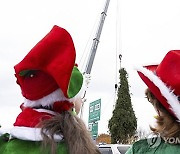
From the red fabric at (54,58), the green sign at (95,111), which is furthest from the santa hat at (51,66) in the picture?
the green sign at (95,111)

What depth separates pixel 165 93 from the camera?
7.76 feet

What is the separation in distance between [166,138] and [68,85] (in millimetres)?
612

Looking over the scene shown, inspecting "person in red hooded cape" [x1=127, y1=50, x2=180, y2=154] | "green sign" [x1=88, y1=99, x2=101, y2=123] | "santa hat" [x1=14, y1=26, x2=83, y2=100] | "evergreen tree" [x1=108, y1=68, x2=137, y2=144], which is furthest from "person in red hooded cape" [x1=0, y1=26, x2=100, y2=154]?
"evergreen tree" [x1=108, y1=68, x2=137, y2=144]

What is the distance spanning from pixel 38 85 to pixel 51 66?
0.14 m

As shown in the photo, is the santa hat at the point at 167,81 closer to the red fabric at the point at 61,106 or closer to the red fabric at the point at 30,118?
the red fabric at the point at 61,106

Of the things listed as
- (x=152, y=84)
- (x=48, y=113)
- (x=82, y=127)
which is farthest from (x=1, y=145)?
(x=152, y=84)

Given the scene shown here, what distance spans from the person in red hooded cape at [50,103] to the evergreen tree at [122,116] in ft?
79.3

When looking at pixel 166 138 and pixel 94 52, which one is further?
pixel 94 52

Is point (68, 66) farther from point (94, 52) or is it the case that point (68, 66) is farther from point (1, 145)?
point (94, 52)

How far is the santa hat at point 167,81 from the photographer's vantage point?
237 centimetres

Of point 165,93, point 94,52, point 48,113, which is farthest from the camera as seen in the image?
point 94,52

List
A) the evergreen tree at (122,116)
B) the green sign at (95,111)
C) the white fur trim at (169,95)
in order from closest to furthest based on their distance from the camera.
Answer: the white fur trim at (169,95) → the green sign at (95,111) → the evergreen tree at (122,116)

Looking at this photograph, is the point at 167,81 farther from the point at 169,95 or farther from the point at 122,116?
the point at 122,116

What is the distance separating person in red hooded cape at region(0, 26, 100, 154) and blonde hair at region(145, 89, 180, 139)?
1.28 feet
